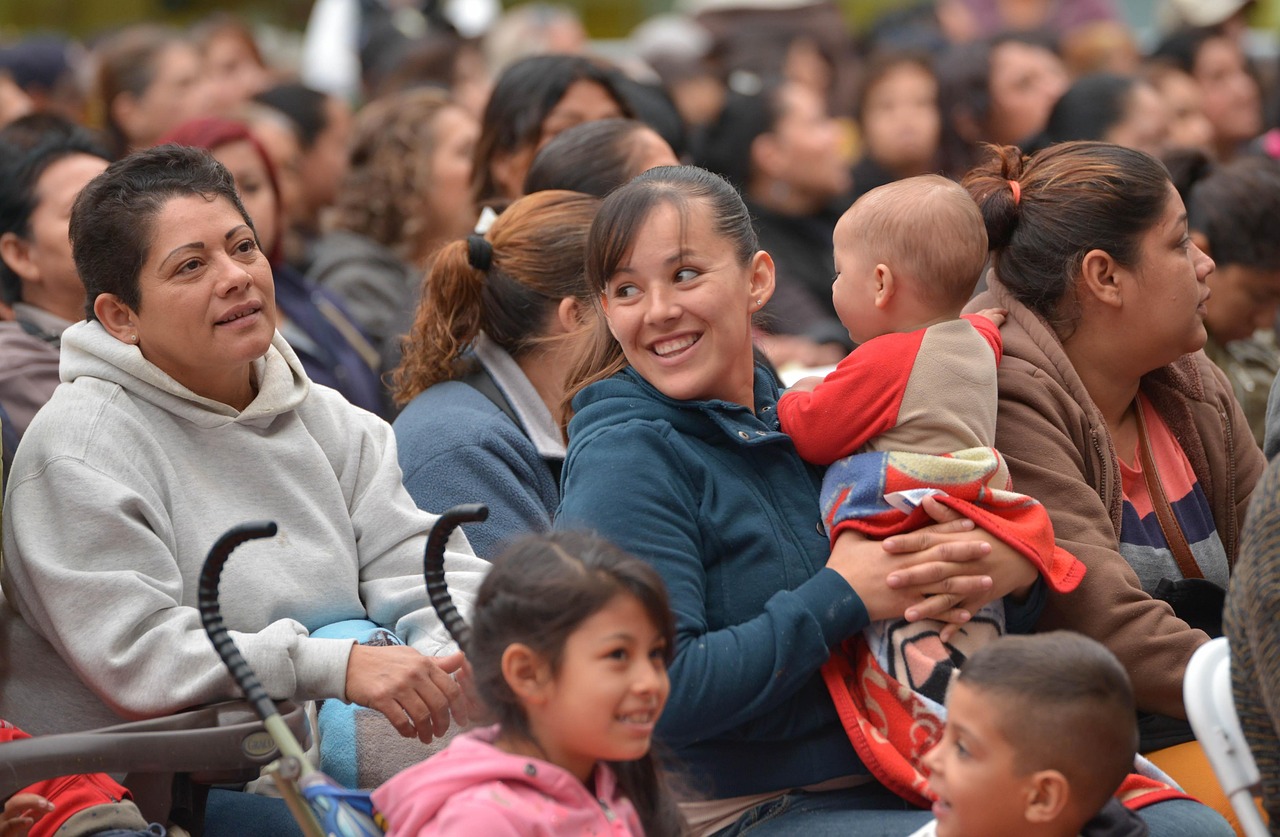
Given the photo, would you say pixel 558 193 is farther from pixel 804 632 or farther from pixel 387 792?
pixel 387 792

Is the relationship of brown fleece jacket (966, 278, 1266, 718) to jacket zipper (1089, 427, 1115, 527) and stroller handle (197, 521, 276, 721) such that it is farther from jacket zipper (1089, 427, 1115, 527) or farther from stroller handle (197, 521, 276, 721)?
stroller handle (197, 521, 276, 721)

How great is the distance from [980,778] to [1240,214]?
246 centimetres

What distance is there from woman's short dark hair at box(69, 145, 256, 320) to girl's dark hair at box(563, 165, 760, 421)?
0.73 m

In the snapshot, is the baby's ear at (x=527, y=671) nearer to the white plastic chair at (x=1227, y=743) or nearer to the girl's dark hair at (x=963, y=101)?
the white plastic chair at (x=1227, y=743)

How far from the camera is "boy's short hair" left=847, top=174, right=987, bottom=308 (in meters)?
2.44

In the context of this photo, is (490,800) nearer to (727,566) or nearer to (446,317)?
(727,566)

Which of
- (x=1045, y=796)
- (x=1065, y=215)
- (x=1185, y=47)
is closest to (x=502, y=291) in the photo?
(x=1065, y=215)

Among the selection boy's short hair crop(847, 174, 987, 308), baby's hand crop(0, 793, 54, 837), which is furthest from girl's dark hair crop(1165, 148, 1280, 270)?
baby's hand crop(0, 793, 54, 837)

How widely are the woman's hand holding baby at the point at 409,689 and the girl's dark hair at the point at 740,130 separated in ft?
13.4

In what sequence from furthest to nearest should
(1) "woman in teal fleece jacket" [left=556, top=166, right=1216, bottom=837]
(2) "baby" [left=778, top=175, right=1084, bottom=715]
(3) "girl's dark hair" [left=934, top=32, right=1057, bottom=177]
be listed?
(3) "girl's dark hair" [left=934, top=32, right=1057, bottom=177], (2) "baby" [left=778, top=175, right=1084, bottom=715], (1) "woman in teal fleece jacket" [left=556, top=166, right=1216, bottom=837]

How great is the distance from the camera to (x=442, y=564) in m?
2.19

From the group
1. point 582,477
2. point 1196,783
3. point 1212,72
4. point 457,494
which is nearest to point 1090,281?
point 1196,783

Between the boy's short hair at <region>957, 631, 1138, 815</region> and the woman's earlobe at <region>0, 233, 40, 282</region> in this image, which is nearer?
the boy's short hair at <region>957, 631, 1138, 815</region>

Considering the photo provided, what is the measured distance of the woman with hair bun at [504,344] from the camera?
3.02 meters
